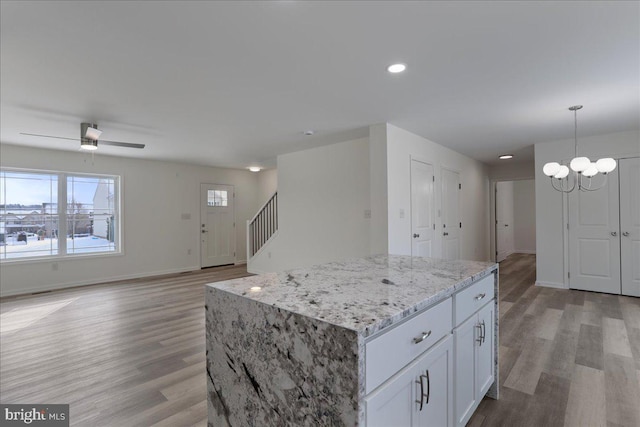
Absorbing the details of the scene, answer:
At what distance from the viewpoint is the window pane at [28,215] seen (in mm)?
5137

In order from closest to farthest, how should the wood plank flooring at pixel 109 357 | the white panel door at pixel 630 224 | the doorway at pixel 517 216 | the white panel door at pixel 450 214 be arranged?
the wood plank flooring at pixel 109 357
the white panel door at pixel 630 224
the white panel door at pixel 450 214
the doorway at pixel 517 216

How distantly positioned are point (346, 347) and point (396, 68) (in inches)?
88.3

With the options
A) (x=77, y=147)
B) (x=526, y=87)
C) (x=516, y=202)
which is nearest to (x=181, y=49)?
(x=526, y=87)

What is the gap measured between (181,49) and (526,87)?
294cm

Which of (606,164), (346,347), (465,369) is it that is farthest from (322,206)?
(346,347)

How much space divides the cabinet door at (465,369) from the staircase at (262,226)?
17.5 ft

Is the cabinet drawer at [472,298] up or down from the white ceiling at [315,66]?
down

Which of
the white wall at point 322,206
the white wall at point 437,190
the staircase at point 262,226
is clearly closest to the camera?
the white wall at point 437,190

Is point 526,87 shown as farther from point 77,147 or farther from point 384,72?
point 77,147

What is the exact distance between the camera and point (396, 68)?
2516 millimetres

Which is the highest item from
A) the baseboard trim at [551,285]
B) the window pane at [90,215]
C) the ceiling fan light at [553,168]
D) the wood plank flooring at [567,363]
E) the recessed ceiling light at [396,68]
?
the recessed ceiling light at [396,68]

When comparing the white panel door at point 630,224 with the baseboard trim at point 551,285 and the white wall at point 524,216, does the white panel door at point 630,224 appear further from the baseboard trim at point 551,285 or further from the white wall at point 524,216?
the white wall at point 524,216

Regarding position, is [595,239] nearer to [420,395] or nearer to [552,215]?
[552,215]

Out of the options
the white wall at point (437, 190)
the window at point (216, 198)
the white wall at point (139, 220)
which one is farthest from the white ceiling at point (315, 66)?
the window at point (216, 198)
